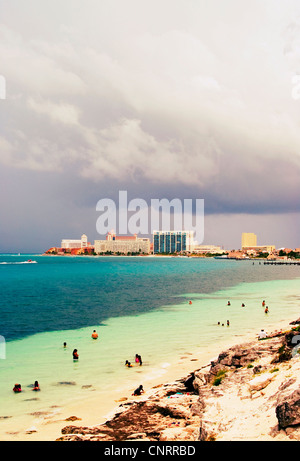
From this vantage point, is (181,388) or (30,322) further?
(30,322)

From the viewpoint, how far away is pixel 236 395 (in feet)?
55.4

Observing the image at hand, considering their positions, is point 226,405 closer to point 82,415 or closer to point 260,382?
point 260,382

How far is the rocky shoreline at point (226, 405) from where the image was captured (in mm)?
12742

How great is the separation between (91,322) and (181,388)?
1193 inches

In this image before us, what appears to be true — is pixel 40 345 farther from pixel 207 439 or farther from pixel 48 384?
pixel 207 439

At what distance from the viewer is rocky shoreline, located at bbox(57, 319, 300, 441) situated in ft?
41.8

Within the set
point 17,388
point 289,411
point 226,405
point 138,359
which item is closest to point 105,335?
point 138,359

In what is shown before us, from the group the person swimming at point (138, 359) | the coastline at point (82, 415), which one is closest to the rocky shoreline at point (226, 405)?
the coastline at point (82, 415)

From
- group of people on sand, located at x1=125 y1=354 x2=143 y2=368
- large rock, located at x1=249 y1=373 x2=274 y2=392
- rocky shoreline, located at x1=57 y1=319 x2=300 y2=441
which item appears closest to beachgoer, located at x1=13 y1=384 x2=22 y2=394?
rocky shoreline, located at x1=57 y1=319 x2=300 y2=441

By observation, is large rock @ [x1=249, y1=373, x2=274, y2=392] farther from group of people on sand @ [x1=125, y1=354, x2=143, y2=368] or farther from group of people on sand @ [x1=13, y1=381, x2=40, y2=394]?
group of people on sand @ [x1=13, y1=381, x2=40, y2=394]
